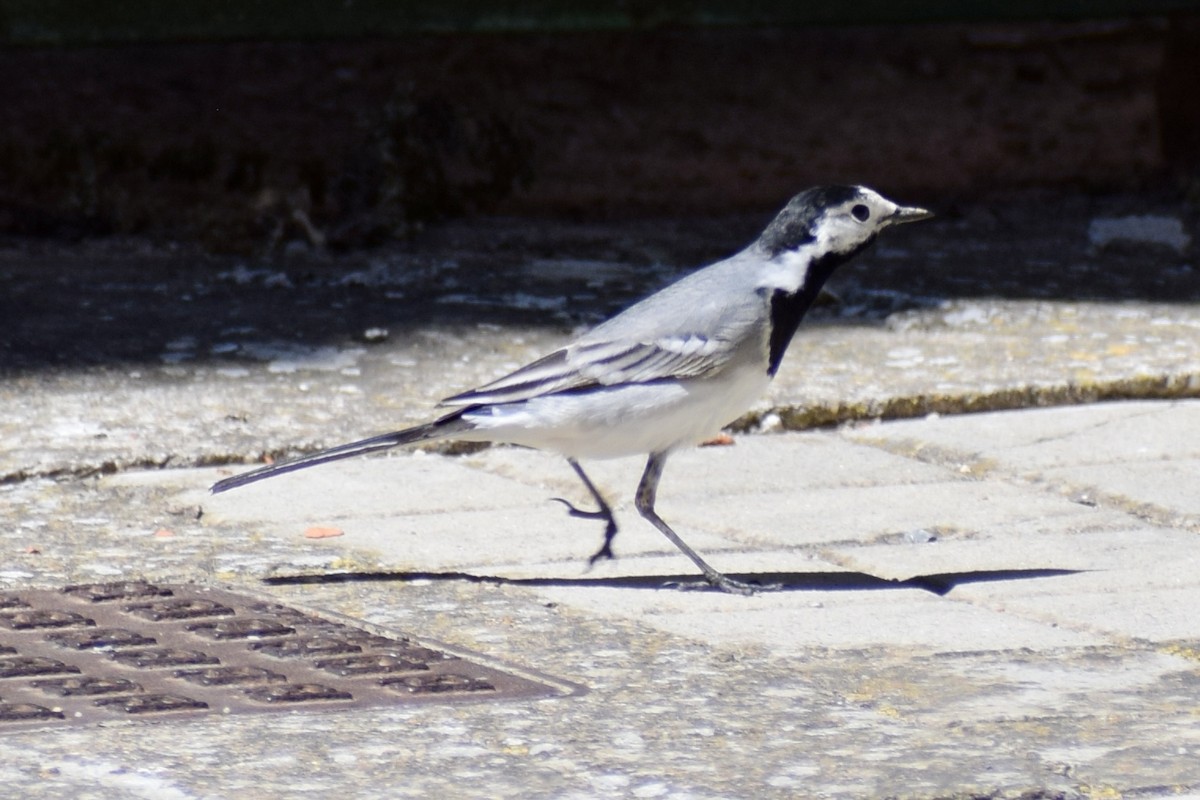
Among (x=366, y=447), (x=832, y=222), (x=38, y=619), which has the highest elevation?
(x=832, y=222)

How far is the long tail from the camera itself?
351 cm

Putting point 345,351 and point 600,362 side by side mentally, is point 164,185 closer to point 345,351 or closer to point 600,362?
point 345,351

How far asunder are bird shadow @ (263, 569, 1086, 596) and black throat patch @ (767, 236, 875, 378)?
1.35 ft

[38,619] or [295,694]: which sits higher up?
[38,619]

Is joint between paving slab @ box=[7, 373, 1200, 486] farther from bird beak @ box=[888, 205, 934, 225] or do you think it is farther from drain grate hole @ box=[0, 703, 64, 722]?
drain grate hole @ box=[0, 703, 64, 722]

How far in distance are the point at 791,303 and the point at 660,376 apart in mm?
306

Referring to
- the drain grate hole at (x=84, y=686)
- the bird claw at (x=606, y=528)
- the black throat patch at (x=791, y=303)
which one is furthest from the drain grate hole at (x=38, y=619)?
the black throat patch at (x=791, y=303)

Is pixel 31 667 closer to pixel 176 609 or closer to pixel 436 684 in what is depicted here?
pixel 176 609

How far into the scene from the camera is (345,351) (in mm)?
4930

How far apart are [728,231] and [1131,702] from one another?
12.9 feet

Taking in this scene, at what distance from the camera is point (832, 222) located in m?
3.68

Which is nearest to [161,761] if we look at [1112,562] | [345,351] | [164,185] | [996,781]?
[996,781]

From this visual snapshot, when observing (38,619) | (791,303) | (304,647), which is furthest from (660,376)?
(38,619)

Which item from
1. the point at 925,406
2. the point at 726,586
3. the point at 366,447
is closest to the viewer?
the point at 726,586
